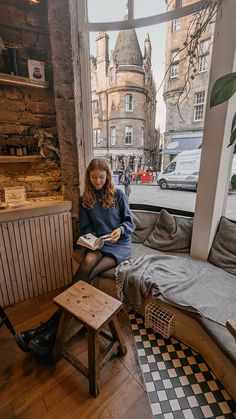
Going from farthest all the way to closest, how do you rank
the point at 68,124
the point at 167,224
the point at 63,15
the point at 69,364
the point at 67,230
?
the point at 167,224 → the point at 67,230 → the point at 68,124 → the point at 63,15 → the point at 69,364

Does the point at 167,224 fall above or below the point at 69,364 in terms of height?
above

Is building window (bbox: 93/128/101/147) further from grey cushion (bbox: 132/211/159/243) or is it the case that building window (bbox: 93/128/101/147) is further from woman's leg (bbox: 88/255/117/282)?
woman's leg (bbox: 88/255/117/282)

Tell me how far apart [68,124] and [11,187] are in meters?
0.77

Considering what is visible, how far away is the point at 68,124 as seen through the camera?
183cm

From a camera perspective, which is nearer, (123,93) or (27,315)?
(27,315)

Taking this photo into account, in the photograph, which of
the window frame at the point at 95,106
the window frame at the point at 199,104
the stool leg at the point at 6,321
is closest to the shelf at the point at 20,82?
the window frame at the point at 95,106

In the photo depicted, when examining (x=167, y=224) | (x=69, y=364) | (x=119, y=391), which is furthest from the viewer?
(x=167, y=224)

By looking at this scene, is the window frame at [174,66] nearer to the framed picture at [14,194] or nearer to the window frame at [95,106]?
the window frame at [95,106]

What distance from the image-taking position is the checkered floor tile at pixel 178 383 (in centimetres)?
109

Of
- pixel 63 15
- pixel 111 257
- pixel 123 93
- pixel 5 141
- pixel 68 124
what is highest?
pixel 63 15

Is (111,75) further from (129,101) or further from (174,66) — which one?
(174,66)

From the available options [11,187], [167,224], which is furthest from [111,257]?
[11,187]

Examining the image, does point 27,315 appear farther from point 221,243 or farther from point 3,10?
point 3,10

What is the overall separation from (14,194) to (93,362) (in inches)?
56.2
